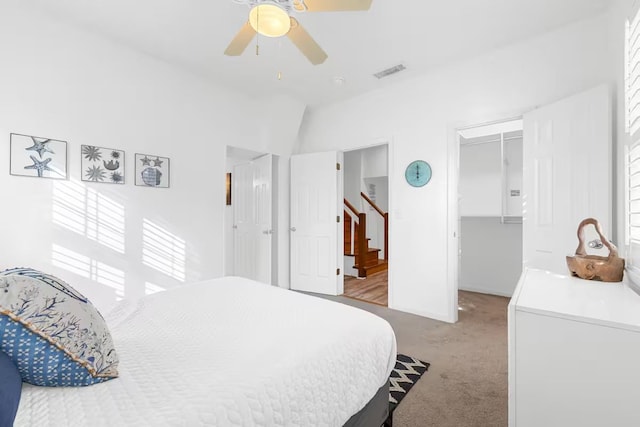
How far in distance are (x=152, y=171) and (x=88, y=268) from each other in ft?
3.41

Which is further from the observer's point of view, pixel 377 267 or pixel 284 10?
pixel 377 267

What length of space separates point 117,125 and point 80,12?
0.87 metres

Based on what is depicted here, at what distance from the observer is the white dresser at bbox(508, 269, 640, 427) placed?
949 mm

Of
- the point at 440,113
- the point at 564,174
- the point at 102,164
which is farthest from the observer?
the point at 440,113

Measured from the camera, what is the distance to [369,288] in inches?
169

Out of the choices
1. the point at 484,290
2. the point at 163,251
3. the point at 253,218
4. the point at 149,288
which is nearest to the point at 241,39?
the point at 163,251

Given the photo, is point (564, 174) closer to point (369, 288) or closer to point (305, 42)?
point (305, 42)

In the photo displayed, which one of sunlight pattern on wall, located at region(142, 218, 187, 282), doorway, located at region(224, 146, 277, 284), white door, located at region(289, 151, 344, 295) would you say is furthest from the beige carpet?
sunlight pattern on wall, located at region(142, 218, 187, 282)

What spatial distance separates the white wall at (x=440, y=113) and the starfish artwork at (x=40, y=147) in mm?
3013

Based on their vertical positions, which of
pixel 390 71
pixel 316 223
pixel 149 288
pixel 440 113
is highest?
pixel 390 71

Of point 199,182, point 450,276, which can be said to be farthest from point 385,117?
point 199,182

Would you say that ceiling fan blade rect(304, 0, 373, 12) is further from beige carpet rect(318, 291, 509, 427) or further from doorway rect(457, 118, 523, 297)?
doorway rect(457, 118, 523, 297)

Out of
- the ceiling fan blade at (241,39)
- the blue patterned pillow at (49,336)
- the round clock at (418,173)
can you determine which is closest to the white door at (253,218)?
the round clock at (418,173)

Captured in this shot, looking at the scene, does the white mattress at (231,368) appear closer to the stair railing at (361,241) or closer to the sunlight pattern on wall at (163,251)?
the sunlight pattern on wall at (163,251)
